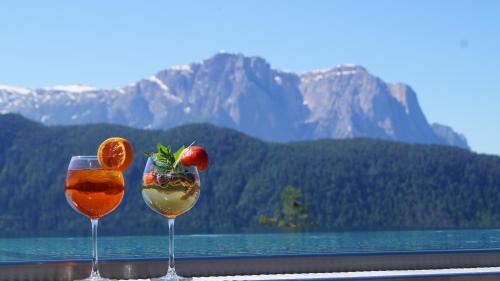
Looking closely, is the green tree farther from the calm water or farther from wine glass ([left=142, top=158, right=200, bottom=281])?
wine glass ([left=142, top=158, right=200, bottom=281])

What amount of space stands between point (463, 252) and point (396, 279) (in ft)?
2.57

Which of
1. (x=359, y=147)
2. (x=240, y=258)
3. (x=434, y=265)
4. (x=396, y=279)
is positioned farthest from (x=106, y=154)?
(x=359, y=147)

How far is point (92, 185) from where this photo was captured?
2.91 metres

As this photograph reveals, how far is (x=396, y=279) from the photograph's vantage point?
2758mm

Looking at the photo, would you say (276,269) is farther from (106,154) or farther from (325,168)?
(325,168)

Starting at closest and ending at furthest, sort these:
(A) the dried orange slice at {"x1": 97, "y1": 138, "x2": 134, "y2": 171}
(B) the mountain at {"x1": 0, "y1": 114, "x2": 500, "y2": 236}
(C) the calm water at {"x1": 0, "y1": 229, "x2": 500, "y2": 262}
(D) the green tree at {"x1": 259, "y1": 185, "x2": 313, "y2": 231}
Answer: (A) the dried orange slice at {"x1": 97, "y1": 138, "x2": 134, "y2": 171} < (C) the calm water at {"x1": 0, "y1": 229, "x2": 500, "y2": 262} < (D) the green tree at {"x1": 259, "y1": 185, "x2": 313, "y2": 231} < (B) the mountain at {"x1": 0, "y1": 114, "x2": 500, "y2": 236}

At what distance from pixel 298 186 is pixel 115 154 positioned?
13646 centimetres

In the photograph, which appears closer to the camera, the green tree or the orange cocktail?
the orange cocktail

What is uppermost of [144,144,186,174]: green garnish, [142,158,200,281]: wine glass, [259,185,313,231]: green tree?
[144,144,186,174]: green garnish

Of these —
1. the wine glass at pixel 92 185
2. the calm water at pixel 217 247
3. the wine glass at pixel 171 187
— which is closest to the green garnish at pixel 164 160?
the wine glass at pixel 171 187

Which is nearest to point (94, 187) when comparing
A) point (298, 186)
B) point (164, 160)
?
point (164, 160)

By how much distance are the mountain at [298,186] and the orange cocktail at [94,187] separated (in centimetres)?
11595

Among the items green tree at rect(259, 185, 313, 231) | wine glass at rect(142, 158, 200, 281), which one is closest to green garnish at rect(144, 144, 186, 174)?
wine glass at rect(142, 158, 200, 281)

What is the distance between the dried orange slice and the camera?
2.85m
